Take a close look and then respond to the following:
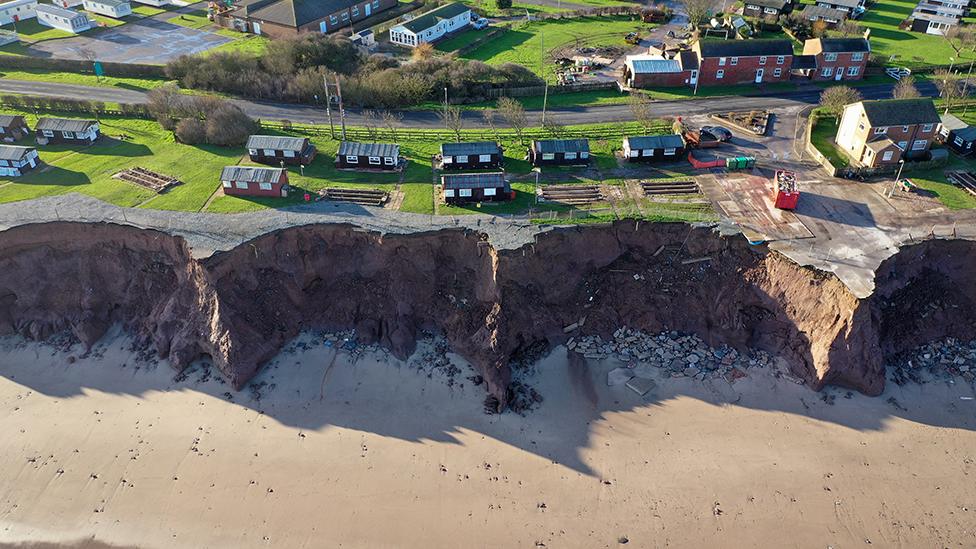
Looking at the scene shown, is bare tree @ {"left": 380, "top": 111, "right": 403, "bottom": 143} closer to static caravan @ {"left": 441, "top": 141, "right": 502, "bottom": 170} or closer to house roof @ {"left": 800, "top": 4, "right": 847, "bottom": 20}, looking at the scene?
static caravan @ {"left": 441, "top": 141, "right": 502, "bottom": 170}

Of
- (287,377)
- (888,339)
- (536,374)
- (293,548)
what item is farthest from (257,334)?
(888,339)

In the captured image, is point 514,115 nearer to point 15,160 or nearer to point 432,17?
point 432,17

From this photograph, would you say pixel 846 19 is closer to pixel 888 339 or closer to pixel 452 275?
pixel 888 339

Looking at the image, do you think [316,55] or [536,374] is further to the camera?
[316,55]

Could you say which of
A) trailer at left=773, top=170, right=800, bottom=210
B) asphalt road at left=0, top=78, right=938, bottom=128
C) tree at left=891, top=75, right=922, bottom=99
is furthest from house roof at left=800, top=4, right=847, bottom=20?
trailer at left=773, top=170, right=800, bottom=210

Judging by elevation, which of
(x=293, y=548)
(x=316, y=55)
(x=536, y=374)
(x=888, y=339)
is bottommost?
(x=293, y=548)

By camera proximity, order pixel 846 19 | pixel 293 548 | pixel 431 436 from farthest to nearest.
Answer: pixel 846 19, pixel 431 436, pixel 293 548

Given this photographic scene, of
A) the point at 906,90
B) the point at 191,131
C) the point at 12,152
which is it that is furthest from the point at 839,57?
the point at 12,152
